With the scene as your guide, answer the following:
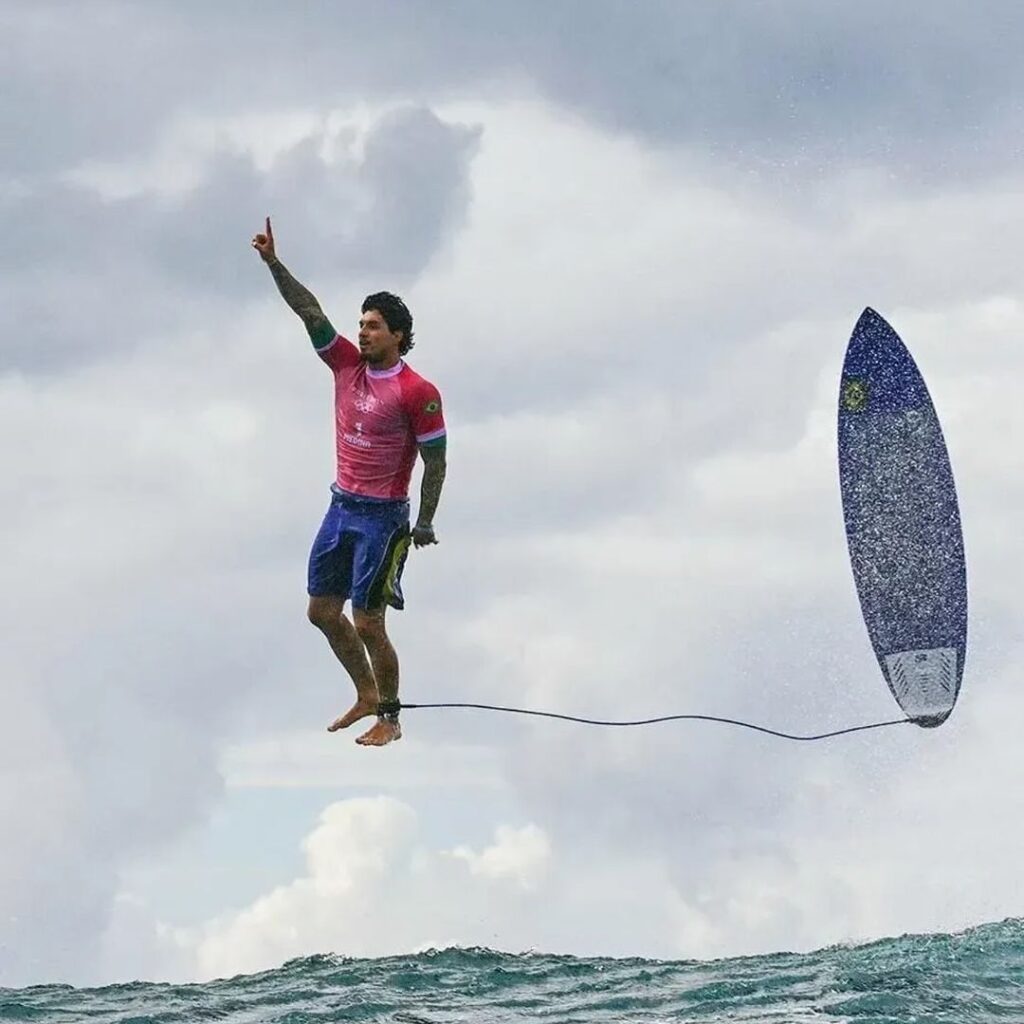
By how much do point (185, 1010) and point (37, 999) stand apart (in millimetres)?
2337

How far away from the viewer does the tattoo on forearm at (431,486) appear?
15.2m

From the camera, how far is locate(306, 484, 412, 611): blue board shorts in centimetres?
1551

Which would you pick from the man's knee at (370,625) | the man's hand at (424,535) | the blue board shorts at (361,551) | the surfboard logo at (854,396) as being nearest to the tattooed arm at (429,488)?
the man's hand at (424,535)

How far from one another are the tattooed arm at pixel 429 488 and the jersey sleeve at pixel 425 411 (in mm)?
74

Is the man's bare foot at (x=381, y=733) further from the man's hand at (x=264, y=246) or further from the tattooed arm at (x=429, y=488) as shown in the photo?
the man's hand at (x=264, y=246)

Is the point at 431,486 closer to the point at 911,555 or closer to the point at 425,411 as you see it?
the point at 425,411

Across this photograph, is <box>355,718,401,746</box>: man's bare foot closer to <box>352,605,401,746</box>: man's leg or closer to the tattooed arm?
<box>352,605,401,746</box>: man's leg

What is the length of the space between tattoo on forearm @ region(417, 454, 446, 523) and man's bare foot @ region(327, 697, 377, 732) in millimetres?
1850

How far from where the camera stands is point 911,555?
19719mm

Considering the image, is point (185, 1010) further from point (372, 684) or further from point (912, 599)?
point (912, 599)

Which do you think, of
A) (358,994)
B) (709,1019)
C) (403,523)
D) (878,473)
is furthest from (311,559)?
(878,473)

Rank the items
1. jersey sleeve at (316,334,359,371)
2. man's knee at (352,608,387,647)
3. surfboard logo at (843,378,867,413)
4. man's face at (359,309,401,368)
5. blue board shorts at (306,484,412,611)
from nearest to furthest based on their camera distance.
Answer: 1. man's face at (359,309,401,368)
2. jersey sleeve at (316,334,359,371)
3. blue board shorts at (306,484,412,611)
4. man's knee at (352,608,387,647)
5. surfboard logo at (843,378,867,413)

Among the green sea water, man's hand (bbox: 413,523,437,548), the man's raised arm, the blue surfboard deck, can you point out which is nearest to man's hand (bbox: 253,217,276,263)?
the man's raised arm

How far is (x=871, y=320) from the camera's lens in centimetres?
2084
